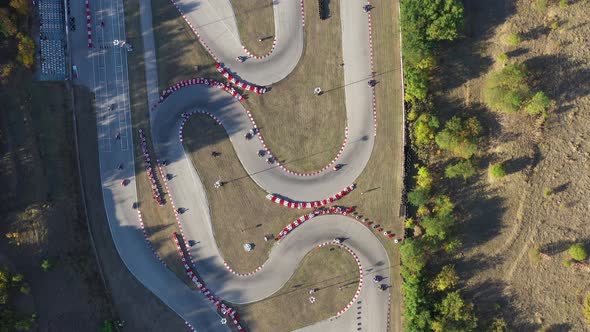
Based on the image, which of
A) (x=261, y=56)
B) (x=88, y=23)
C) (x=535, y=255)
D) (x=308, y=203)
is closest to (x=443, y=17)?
(x=261, y=56)

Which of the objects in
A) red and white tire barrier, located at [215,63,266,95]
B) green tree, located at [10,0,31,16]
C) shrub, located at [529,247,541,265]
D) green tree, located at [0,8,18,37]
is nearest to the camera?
green tree, located at [0,8,18,37]

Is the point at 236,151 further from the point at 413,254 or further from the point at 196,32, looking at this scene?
the point at 413,254

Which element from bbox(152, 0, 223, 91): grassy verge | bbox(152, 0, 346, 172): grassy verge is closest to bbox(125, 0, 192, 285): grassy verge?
bbox(152, 0, 223, 91): grassy verge

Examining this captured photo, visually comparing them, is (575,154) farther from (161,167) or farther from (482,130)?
(161,167)

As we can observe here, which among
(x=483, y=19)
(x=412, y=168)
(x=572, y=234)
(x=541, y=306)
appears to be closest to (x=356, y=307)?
(x=412, y=168)

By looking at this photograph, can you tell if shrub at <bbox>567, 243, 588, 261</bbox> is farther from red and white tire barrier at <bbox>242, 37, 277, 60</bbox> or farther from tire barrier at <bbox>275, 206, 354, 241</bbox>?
red and white tire barrier at <bbox>242, 37, 277, 60</bbox>

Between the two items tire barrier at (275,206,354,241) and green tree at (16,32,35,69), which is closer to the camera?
green tree at (16,32,35,69)

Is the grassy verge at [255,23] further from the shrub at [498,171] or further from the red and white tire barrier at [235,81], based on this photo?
the shrub at [498,171]
